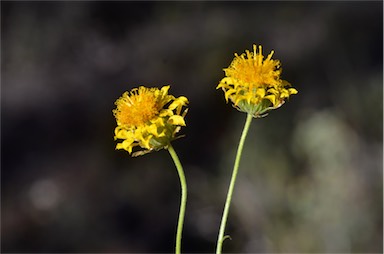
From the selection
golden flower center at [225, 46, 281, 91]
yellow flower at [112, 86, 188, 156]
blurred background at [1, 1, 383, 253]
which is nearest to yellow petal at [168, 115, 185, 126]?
yellow flower at [112, 86, 188, 156]

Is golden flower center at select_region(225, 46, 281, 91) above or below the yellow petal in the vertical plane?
above

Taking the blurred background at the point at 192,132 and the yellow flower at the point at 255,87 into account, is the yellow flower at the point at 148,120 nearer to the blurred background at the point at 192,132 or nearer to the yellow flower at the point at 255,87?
the yellow flower at the point at 255,87

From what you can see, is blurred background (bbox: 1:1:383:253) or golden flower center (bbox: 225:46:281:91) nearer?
golden flower center (bbox: 225:46:281:91)

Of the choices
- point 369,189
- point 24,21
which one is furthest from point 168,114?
point 24,21

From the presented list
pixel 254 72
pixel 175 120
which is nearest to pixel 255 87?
pixel 254 72

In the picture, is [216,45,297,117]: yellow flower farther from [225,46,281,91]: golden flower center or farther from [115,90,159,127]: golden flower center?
[115,90,159,127]: golden flower center

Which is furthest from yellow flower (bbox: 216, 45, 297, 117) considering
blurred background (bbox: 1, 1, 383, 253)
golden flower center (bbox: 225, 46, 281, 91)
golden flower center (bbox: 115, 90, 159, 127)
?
blurred background (bbox: 1, 1, 383, 253)

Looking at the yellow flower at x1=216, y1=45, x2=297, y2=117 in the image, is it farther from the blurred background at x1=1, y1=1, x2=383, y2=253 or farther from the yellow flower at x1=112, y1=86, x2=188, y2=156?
the blurred background at x1=1, y1=1, x2=383, y2=253
